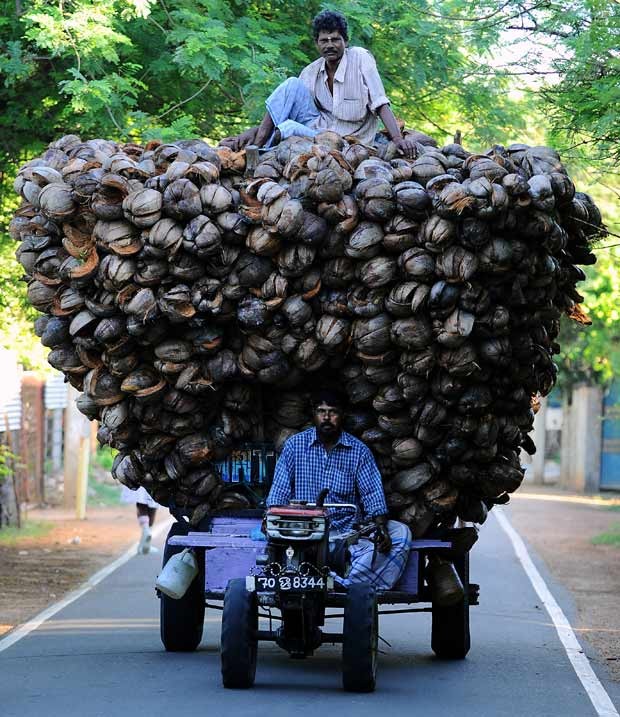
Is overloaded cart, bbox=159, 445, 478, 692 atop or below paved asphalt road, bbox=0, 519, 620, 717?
atop

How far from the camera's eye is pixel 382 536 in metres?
9.05

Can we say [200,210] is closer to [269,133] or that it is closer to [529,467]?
[269,133]

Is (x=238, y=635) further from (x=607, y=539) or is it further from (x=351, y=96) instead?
(x=607, y=539)

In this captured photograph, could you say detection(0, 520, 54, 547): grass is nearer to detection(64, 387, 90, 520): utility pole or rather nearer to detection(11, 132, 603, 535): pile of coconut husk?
detection(64, 387, 90, 520): utility pole

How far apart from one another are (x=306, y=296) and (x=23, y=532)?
14978 mm

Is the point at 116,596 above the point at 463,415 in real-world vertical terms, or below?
below

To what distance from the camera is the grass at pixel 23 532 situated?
847 inches

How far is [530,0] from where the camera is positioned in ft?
42.8

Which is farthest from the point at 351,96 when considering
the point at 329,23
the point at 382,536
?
the point at 382,536

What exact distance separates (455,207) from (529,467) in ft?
132

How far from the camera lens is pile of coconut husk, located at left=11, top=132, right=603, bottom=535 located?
8.72 meters

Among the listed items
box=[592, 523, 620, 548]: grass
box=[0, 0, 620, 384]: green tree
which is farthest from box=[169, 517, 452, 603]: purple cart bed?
box=[592, 523, 620, 548]: grass

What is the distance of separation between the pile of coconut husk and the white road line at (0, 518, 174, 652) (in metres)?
2.29

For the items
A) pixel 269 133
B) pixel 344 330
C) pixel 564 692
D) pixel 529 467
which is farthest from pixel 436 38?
pixel 529 467
